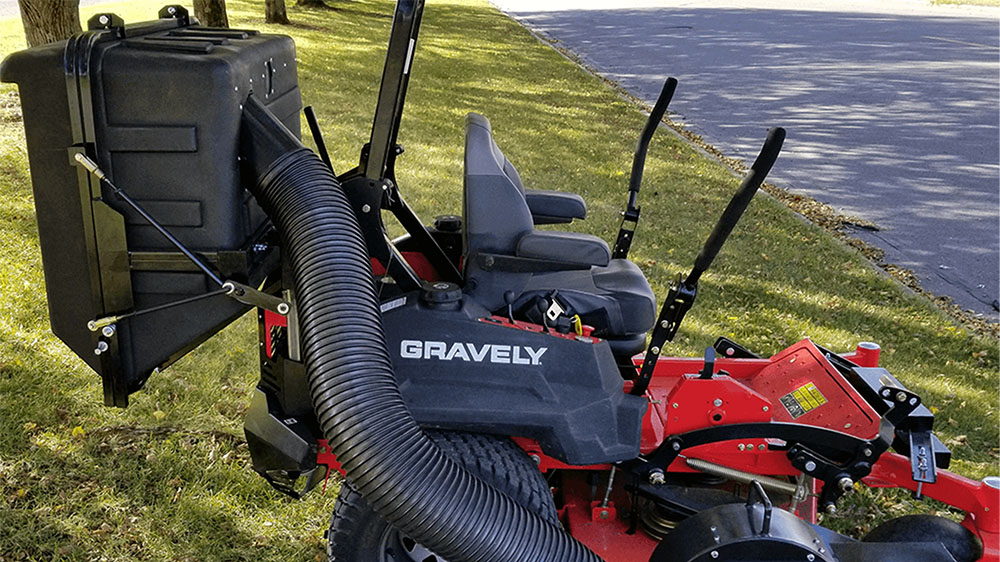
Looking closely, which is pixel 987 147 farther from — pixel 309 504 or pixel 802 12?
pixel 802 12

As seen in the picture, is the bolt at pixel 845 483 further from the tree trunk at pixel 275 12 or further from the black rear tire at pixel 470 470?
the tree trunk at pixel 275 12

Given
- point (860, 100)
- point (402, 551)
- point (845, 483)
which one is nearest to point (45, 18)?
point (402, 551)

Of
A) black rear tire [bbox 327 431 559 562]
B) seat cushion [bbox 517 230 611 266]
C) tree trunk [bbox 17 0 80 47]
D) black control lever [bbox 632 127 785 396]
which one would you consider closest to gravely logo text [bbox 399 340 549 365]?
black rear tire [bbox 327 431 559 562]

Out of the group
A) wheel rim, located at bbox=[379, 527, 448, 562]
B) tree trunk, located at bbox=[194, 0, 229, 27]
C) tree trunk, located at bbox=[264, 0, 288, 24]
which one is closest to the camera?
wheel rim, located at bbox=[379, 527, 448, 562]

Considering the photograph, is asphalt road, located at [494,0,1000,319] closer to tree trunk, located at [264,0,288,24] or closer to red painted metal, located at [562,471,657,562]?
red painted metal, located at [562,471,657,562]

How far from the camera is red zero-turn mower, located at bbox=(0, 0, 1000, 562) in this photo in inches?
90.7

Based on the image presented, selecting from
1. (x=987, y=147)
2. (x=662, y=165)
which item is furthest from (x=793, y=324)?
(x=987, y=147)

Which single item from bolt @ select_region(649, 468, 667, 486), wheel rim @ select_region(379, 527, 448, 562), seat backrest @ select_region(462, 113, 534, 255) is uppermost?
seat backrest @ select_region(462, 113, 534, 255)

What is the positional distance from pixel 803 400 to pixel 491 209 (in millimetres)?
1292

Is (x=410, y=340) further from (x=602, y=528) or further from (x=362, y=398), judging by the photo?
(x=602, y=528)

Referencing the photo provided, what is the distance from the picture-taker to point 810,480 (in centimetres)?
302

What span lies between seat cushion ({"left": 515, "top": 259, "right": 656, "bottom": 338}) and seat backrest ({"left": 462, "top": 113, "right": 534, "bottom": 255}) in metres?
0.19

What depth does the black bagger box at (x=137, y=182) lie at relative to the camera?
2320mm

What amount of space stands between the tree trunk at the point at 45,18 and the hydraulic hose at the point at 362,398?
473 cm
